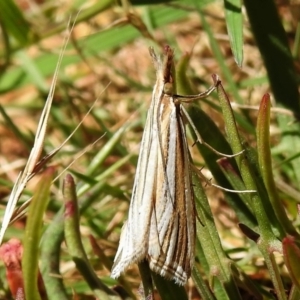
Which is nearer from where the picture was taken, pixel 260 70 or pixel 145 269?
pixel 145 269

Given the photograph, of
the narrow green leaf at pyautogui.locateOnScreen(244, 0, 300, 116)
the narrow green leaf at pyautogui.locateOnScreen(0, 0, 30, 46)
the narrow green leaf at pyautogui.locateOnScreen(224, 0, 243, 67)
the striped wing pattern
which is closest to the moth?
the striped wing pattern

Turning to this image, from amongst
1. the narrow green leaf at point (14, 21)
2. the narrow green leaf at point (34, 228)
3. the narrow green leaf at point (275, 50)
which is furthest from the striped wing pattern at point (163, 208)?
the narrow green leaf at point (14, 21)

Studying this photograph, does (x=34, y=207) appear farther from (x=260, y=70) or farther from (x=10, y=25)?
(x=260, y=70)

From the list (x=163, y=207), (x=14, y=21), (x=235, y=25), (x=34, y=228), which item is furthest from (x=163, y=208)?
(x=14, y=21)

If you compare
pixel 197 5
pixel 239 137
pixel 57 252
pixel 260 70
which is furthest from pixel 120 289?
pixel 260 70

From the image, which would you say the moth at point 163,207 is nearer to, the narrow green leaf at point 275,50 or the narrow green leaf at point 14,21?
the narrow green leaf at point 275,50

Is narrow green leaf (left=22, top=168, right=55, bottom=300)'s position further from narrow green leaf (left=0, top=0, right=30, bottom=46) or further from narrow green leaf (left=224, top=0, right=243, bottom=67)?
narrow green leaf (left=0, top=0, right=30, bottom=46)

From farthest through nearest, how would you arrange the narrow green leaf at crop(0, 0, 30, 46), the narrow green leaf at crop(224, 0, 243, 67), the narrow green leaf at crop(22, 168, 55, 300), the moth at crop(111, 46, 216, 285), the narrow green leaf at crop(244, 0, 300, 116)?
the narrow green leaf at crop(0, 0, 30, 46) → the narrow green leaf at crop(244, 0, 300, 116) → the narrow green leaf at crop(224, 0, 243, 67) → the moth at crop(111, 46, 216, 285) → the narrow green leaf at crop(22, 168, 55, 300)

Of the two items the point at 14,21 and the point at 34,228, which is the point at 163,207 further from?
the point at 14,21
